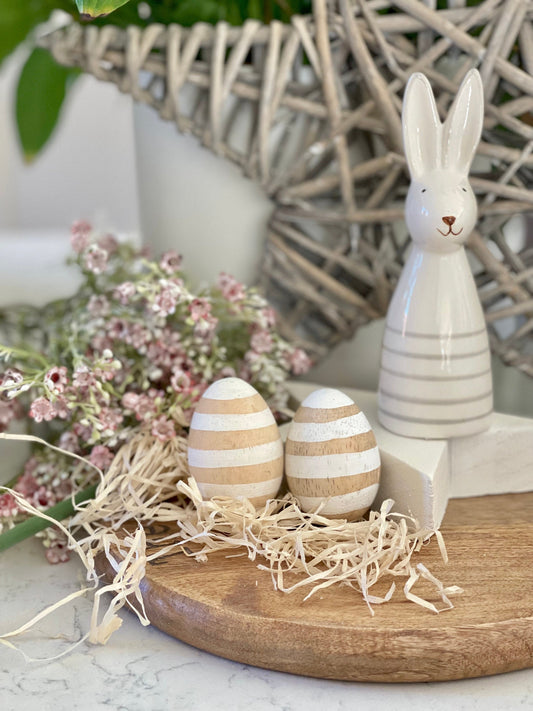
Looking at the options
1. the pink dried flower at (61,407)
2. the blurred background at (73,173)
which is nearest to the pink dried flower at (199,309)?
the pink dried flower at (61,407)

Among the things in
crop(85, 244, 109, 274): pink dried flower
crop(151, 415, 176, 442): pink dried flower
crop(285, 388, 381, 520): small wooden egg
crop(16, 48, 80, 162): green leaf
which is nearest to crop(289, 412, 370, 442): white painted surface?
crop(285, 388, 381, 520): small wooden egg

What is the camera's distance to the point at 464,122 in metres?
0.48

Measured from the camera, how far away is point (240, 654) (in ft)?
1.25

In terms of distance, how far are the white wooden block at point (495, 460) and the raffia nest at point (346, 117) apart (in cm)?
9

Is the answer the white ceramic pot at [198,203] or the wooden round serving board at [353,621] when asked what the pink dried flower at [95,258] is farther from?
the wooden round serving board at [353,621]

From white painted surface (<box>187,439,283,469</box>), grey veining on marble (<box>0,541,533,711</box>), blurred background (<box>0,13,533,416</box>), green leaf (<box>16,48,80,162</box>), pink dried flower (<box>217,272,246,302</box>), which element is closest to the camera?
grey veining on marble (<box>0,541,533,711</box>)

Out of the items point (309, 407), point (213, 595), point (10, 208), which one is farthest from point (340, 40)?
point (10, 208)

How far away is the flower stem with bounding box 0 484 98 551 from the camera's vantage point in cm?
45

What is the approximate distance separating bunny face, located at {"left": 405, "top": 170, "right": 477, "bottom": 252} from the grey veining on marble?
9.8 inches

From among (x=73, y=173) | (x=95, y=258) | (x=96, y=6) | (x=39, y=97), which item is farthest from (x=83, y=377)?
(x=73, y=173)

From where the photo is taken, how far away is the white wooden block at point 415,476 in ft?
1.53

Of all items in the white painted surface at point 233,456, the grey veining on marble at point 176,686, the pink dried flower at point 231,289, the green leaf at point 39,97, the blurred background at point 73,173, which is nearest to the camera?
the grey veining on marble at point 176,686

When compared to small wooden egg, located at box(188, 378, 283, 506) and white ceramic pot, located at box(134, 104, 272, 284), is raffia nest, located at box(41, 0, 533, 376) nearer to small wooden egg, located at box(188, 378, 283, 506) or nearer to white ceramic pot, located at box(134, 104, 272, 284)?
white ceramic pot, located at box(134, 104, 272, 284)

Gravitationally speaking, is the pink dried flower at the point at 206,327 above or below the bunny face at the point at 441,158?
below
